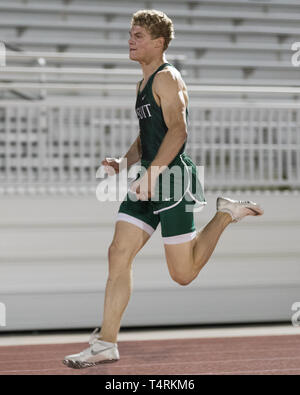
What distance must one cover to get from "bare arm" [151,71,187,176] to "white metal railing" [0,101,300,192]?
2571 mm

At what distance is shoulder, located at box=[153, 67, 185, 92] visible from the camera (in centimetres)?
303

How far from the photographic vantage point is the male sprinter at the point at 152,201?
119 inches

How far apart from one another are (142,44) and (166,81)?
0.22 m

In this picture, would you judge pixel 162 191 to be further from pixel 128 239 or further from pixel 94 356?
pixel 94 356

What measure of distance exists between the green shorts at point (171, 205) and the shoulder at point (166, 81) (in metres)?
0.32

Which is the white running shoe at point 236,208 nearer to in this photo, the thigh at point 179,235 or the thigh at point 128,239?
the thigh at point 179,235

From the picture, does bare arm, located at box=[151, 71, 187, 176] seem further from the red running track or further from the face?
the red running track

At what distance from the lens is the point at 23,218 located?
5.42m

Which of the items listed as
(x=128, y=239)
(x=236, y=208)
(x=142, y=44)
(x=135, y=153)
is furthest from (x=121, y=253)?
(x=142, y=44)

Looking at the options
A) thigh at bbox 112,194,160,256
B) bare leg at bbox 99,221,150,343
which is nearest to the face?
thigh at bbox 112,194,160,256

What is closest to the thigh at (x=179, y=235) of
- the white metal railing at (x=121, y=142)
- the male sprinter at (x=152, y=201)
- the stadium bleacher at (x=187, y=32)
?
the male sprinter at (x=152, y=201)

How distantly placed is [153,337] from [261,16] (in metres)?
8.96

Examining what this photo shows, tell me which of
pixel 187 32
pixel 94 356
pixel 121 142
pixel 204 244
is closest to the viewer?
pixel 94 356

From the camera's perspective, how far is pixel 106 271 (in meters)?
5.46
